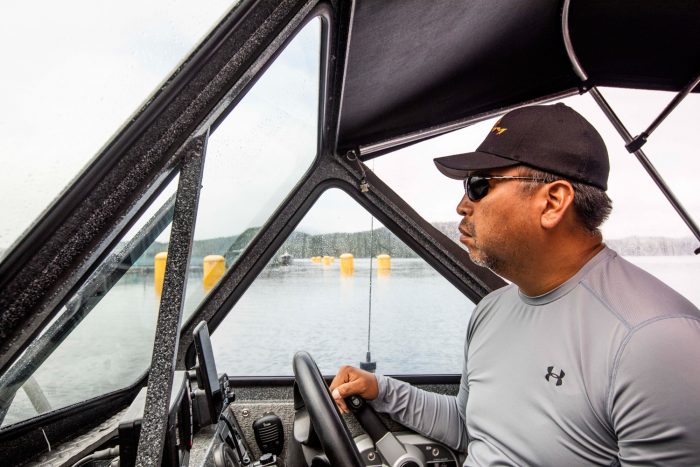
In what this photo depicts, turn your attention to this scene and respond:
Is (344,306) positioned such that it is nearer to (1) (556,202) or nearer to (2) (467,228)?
(2) (467,228)

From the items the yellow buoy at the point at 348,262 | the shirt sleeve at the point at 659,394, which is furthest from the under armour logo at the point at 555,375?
the yellow buoy at the point at 348,262

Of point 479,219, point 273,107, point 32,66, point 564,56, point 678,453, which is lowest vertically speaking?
point 678,453

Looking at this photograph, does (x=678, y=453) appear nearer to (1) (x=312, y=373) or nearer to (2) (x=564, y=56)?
(1) (x=312, y=373)

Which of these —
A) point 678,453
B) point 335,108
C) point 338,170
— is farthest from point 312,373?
point 338,170

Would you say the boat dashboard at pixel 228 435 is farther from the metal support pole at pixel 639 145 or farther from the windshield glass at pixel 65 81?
the metal support pole at pixel 639 145

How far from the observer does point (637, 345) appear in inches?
41.1

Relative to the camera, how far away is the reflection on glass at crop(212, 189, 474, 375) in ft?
8.68

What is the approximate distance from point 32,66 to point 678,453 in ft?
4.40

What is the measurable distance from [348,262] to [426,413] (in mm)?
1082

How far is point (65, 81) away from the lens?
672 mm

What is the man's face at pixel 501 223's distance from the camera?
1.31 metres

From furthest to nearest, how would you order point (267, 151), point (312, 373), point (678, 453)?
point (267, 151) → point (312, 373) → point (678, 453)

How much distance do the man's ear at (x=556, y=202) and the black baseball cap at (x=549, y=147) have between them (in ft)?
0.11

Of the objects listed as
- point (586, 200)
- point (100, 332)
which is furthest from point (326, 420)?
point (586, 200)
